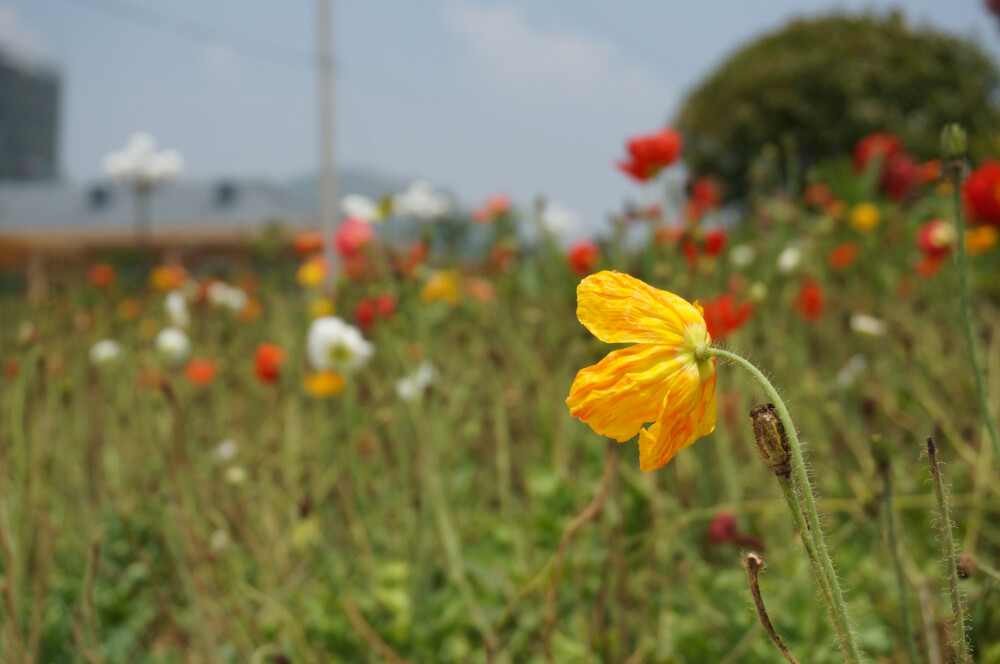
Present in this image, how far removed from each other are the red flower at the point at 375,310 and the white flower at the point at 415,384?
117 mm

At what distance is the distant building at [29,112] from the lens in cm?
5925

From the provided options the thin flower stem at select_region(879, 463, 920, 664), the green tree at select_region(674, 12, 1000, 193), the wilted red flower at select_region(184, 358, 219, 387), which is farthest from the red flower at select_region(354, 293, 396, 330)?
the green tree at select_region(674, 12, 1000, 193)

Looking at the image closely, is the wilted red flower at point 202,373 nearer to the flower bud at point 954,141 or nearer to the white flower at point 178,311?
the white flower at point 178,311

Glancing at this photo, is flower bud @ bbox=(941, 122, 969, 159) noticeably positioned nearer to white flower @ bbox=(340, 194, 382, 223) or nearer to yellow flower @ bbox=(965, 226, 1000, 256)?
white flower @ bbox=(340, 194, 382, 223)

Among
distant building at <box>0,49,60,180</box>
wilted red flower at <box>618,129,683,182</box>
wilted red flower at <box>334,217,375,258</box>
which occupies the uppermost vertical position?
distant building at <box>0,49,60,180</box>

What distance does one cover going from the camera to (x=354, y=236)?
1759 millimetres

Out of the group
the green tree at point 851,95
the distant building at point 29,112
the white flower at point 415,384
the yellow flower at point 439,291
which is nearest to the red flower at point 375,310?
the white flower at point 415,384

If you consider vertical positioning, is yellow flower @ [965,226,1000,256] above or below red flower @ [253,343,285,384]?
above

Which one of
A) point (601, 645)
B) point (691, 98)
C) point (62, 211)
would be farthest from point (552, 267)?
point (62, 211)

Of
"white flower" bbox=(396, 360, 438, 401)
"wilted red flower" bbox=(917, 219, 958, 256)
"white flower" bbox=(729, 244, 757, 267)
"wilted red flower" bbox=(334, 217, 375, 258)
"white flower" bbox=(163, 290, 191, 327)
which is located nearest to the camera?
"white flower" bbox=(396, 360, 438, 401)

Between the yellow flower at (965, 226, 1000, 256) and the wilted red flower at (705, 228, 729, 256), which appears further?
the yellow flower at (965, 226, 1000, 256)

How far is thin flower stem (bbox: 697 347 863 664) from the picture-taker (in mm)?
346

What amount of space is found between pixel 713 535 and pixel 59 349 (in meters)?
1.79

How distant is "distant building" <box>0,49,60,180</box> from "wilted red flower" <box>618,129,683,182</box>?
6532 centimetres
